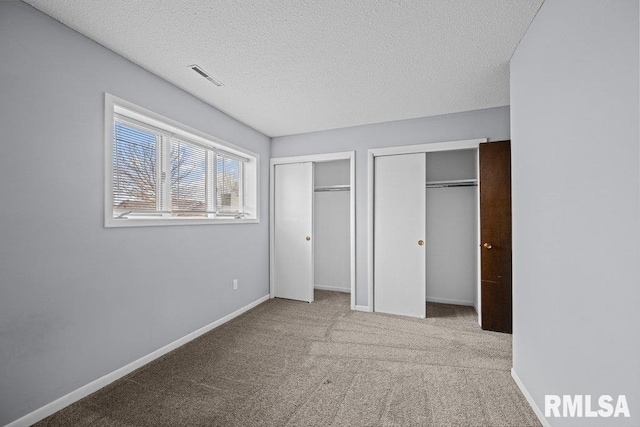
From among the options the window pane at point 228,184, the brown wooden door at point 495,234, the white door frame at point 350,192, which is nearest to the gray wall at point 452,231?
the brown wooden door at point 495,234

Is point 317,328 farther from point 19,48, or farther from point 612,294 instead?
point 19,48

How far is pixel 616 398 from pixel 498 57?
89.6 inches

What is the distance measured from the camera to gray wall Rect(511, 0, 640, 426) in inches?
38.8

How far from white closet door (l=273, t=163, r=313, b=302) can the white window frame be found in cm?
41

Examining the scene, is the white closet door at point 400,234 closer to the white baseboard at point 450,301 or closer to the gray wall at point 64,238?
the white baseboard at point 450,301

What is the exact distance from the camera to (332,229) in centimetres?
470

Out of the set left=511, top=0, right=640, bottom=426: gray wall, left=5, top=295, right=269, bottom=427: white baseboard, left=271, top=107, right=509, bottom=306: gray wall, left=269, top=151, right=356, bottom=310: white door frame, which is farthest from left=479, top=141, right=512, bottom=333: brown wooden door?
left=5, top=295, right=269, bottom=427: white baseboard

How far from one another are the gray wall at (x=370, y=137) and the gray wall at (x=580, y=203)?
138 centimetres

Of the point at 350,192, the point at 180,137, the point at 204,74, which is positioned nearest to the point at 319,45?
the point at 204,74

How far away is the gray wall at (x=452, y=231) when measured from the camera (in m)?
3.79

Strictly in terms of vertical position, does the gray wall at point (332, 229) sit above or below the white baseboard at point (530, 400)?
above

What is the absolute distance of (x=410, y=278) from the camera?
3494mm

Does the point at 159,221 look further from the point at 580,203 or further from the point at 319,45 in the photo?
the point at 580,203

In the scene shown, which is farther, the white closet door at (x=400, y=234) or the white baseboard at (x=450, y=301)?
the white baseboard at (x=450, y=301)
